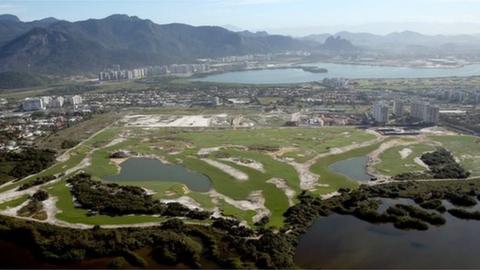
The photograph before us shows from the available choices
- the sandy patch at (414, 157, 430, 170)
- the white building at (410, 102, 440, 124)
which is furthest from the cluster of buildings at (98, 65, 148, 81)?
the sandy patch at (414, 157, 430, 170)

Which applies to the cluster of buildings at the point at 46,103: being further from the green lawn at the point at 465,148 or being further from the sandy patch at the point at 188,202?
the green lawn at the point at 465,148

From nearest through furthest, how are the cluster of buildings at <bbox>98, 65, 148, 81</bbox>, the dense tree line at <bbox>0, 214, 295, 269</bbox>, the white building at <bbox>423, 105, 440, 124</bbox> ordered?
1. the dense tree line at <bbox>0, 214, 295, 269</bbox>
2. the white building at <bbox>423, 105, 440, 124</bbox>
3. the cluster of buildings at <bbox>98, 65, 148, 81</bbox>

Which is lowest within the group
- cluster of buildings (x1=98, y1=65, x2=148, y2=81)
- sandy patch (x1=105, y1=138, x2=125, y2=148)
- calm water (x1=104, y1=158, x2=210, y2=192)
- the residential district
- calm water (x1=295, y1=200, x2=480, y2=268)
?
calm water (x1=295, y1=200, x2=480, y2=268)

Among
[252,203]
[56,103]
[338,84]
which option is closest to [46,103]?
[56,103]

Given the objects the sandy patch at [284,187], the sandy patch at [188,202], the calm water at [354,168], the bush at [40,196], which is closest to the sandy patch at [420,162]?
the calm water at [354,168]

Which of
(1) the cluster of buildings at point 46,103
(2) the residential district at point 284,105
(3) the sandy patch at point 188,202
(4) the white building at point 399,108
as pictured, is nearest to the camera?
(3) the sandy patch at point 188,202

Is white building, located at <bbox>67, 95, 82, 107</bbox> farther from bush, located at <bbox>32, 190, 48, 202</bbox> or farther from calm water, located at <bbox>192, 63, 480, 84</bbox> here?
bush, located at <bbox>32, 190, 48, 202</bbox>

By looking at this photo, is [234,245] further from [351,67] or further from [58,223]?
[351,67]
